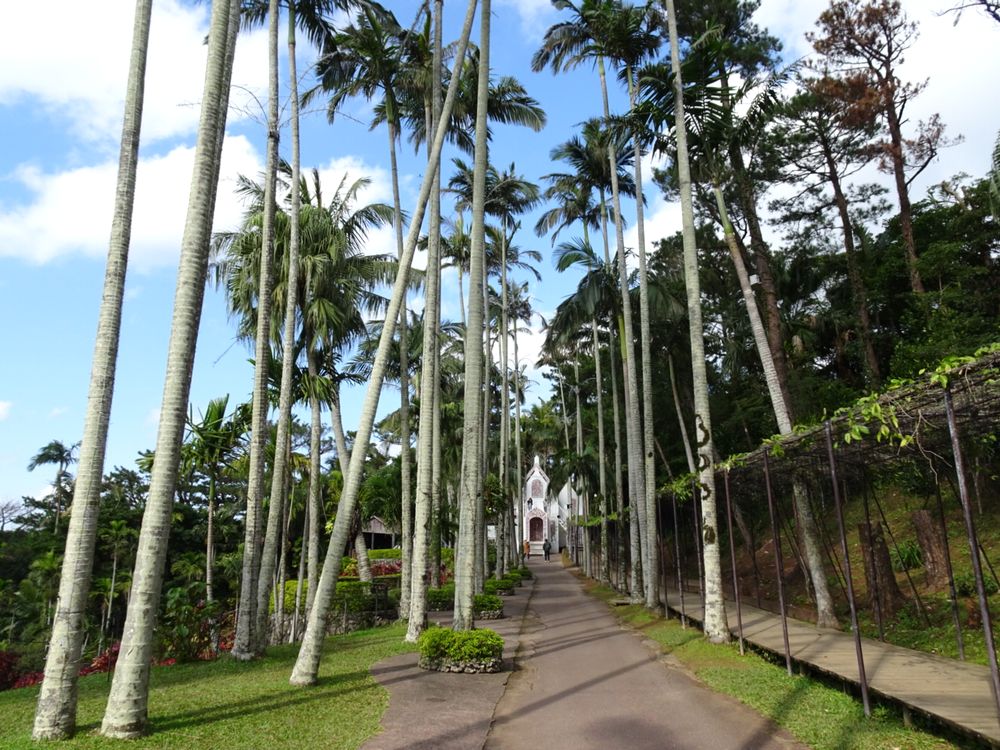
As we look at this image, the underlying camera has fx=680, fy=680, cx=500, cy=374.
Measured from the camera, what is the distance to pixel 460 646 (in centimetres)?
1034

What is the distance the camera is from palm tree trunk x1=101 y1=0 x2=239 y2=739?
6344mm

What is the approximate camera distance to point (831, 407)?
2381 centimetres

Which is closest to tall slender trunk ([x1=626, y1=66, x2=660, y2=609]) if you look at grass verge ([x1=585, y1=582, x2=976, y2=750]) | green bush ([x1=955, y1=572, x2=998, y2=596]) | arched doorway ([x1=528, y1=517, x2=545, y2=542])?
grass verge ([x1=585, y1=582, x2=976, y2=750])

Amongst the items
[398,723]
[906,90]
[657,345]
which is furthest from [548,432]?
[398,723]

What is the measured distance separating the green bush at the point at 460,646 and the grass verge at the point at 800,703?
3106 millimetres

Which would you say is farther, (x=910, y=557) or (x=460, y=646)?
(x=910, y=557)

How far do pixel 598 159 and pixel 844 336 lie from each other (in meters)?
12.4

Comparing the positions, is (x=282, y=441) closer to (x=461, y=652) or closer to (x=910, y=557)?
(x=461, y=652)

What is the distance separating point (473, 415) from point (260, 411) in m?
3.93

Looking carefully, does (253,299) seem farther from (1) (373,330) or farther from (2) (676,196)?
(2) (676,196)

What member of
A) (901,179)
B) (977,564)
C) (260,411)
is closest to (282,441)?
(260,411)

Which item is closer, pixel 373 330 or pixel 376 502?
pixel 376 502

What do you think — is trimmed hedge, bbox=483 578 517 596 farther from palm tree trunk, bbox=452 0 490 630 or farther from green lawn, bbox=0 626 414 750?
green lawn, bbox=0 626 414 750

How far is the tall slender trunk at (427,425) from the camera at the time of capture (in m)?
13.6
